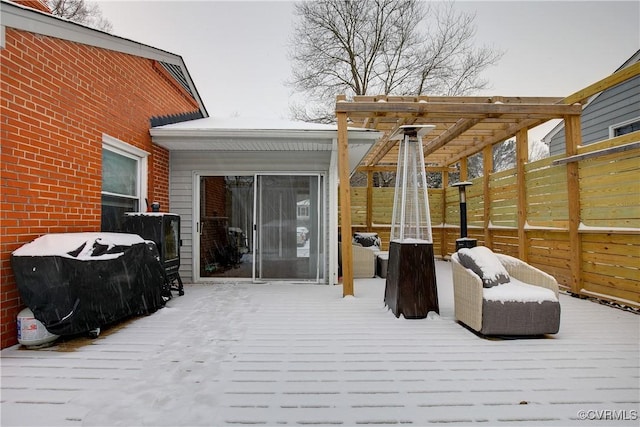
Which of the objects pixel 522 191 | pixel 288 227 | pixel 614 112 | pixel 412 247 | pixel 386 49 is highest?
pixel 386 49

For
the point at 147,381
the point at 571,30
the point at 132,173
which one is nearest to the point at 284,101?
the point at 571,30

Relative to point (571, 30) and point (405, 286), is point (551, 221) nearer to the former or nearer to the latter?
point (405, 286)

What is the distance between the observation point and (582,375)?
2480 mm

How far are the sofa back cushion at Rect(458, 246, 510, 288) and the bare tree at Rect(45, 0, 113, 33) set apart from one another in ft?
51.4

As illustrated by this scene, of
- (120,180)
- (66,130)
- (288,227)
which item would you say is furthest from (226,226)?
(66,130)

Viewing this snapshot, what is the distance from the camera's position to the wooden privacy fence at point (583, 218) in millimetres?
4281

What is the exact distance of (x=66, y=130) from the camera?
362 cm

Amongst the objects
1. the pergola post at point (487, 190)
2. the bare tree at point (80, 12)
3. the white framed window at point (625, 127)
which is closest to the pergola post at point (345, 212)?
the pergola post at point (487, 190)

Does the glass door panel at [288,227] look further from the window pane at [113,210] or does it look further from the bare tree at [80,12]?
the bare tree at [80,12]

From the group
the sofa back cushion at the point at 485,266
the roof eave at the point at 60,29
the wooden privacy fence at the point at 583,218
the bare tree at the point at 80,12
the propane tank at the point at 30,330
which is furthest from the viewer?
the bare tree at the point at 80,12

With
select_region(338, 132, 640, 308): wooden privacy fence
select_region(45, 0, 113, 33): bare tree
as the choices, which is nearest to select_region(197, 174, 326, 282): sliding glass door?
select_region(338, 132, 640, 308): wooden privacy fence

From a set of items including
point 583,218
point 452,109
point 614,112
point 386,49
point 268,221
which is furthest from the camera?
point 386,49

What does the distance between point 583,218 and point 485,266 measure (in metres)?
2.48

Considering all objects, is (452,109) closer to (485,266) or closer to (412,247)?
(412,247)
